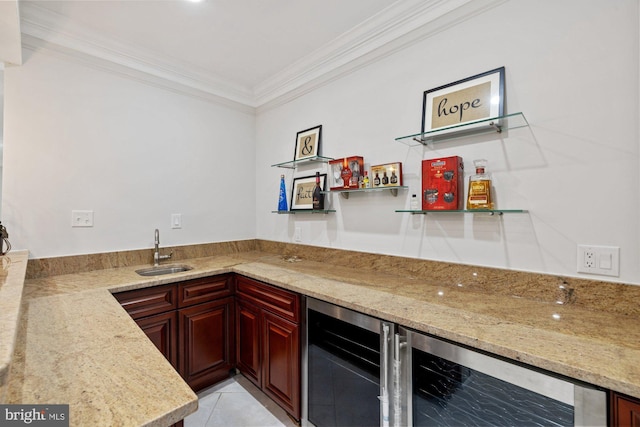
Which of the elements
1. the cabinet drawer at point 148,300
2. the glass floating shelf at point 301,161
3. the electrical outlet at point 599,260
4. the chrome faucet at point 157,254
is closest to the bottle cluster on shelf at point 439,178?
the glass floating shelf at point 301,161

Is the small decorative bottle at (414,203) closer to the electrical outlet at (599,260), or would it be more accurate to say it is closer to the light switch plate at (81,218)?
the electrical outlet at (599,260)

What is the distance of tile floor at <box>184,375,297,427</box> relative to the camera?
179 cm

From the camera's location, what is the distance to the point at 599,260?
4.12 feet

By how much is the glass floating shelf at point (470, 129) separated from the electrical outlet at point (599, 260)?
2.12ft

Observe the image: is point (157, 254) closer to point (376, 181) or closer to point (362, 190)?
point (362, 190)

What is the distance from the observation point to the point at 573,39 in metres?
1.32

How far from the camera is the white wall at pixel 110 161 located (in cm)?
188

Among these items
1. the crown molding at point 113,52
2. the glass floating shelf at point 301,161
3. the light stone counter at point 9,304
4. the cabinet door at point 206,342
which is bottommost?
the cabinet door at point 206,342

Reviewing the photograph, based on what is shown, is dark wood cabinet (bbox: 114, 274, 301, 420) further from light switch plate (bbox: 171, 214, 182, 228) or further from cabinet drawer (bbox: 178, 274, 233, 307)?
light switch plate (bbox: 171, 214, 182, 228)

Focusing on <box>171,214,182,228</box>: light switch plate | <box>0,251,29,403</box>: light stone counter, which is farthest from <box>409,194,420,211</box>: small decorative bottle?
<box>171,214,182,228</box>: light switch plate

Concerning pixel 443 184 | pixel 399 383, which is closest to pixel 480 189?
pixel 443 184

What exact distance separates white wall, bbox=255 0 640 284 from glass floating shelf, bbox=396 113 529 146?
1.5 inches

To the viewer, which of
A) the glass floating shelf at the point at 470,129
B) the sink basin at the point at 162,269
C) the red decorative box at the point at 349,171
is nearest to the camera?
the glass floating shelf at the point at 470,129

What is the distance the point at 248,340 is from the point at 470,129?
1966 millimetres
